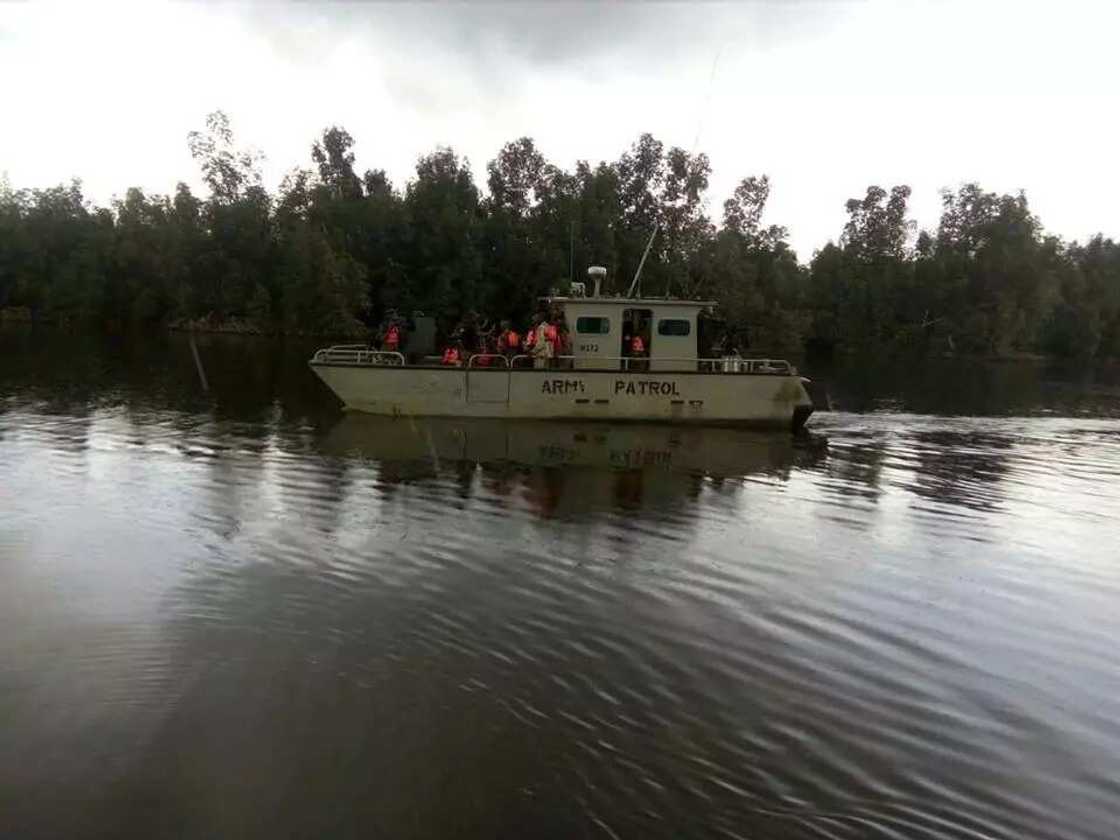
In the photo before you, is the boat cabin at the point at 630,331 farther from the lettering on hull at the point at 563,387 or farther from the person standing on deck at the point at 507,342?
the person standing on deck at the point at 507,342

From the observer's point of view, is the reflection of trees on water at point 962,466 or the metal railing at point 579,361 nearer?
the reflection of trees on water at point 962,466

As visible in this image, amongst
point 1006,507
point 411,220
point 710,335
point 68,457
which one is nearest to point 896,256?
point 411,220

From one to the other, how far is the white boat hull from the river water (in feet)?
17.8

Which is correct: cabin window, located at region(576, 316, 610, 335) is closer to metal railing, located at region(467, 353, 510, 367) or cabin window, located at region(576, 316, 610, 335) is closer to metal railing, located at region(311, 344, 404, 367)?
metal railing, located at region(467, 353, 510, 367)

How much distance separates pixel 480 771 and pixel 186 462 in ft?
34.6

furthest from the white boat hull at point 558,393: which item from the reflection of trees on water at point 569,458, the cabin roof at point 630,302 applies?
the cabin roof at point 630,302

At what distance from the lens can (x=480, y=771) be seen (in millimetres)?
4625

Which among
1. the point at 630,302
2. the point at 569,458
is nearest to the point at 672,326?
the point at 630,302

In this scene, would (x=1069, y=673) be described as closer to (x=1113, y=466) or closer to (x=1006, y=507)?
(x=1006, y=507)

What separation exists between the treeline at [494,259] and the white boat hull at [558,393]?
37.4m

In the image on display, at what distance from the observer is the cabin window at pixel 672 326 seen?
19703 millimetres

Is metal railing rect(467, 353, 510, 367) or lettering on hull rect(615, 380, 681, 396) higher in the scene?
metal railing rect(467, 353, 510, 367)

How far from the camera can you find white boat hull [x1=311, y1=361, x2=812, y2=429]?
19.5 meters

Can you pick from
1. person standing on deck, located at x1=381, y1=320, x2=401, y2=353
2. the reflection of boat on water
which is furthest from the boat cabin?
person standing on deck, located at x1=381, y1=320, x2=401, y2=353
